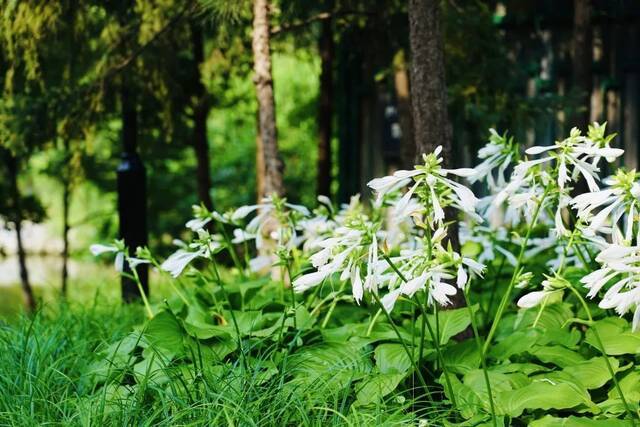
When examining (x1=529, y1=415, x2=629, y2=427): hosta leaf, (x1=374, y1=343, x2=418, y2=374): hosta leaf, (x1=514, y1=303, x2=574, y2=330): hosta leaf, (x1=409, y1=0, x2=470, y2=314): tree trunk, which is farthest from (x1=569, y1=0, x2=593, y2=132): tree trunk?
(x1=529, y1=415, x2=629, y2=427): hosta leaf

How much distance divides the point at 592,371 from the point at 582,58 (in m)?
2.62

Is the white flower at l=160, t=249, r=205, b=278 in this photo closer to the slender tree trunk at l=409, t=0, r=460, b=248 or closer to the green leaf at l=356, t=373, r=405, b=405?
the green leaf at l=356, t=373, r=405, b=405

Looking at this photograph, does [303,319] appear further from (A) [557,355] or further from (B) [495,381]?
(A) [557,355]

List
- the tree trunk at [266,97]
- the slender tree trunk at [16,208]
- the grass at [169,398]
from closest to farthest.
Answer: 1. the grass at [169,398]
2. the tree trunk at [266,97]
3. the slender tree trunk at [16,208]

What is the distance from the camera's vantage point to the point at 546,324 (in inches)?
139

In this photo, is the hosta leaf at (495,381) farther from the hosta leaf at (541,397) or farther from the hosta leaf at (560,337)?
the hosta leaf at (560,337)

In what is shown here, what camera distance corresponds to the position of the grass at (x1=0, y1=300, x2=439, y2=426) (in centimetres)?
277

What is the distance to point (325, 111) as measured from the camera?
7238 mm

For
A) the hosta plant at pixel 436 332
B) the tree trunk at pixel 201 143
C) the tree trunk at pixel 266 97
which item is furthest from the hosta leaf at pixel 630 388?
the tree trunk at pixel 201 143

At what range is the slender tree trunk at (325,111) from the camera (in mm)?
6961

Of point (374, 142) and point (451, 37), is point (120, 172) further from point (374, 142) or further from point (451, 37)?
point (374, 142)

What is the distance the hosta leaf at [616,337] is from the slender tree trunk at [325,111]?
13.0 ft

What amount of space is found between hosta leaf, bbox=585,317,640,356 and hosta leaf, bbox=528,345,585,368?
0.27ft

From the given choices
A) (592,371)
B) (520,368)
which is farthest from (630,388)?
(520,368)
